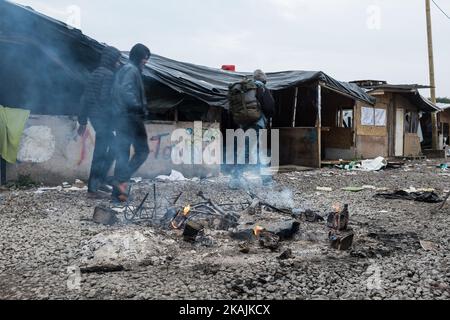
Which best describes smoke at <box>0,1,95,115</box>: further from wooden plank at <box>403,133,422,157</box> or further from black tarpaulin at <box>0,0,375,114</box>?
wooden plank at <box>403,133,422,157</box>

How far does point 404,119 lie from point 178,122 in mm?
13237

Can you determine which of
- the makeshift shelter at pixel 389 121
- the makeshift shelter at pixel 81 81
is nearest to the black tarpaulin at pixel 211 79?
the makeshift shelter at pixel 81 81

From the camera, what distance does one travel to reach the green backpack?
23.4ft

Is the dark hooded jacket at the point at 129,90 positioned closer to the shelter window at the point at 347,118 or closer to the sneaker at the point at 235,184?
the sneaker at the point at 235,184

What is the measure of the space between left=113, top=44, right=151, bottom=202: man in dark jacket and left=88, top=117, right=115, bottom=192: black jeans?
1.23 ft

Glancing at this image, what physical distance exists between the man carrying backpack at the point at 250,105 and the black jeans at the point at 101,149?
7.79ft

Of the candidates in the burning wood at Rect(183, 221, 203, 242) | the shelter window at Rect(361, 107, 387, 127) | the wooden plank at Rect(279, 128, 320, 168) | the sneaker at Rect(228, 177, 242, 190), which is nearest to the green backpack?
the sneaker at Rect(228, 177, 242, 190)

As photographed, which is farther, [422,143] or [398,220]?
[422,143]

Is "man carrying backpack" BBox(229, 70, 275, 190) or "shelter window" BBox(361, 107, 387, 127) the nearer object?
"man carrying backpack" BBox(229, 70, 275, 190)

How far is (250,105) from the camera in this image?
7.11m

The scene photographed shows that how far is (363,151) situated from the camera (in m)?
15.2

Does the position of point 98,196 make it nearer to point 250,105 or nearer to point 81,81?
point 81,81

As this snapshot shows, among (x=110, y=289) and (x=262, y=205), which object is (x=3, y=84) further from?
(x=110, y=289)

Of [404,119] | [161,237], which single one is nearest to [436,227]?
[161,237]
